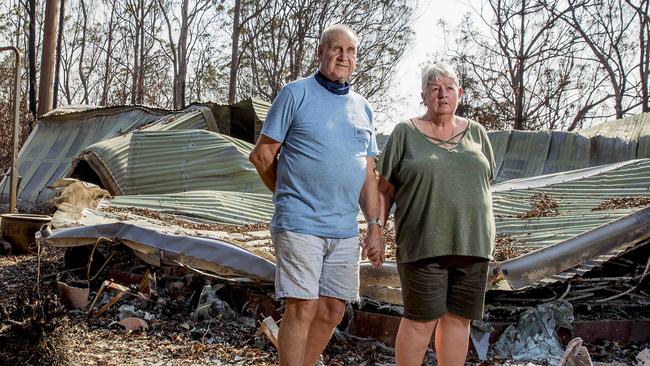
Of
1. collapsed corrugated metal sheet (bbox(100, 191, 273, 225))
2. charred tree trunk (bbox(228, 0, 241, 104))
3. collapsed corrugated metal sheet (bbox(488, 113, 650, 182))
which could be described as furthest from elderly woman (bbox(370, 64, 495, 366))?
charred tree trunk (bbox(228, 0, 241, 104))

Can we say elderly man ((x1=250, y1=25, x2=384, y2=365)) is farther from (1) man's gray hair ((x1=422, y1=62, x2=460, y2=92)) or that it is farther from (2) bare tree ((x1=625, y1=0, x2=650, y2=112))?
(2) bare tree ((x1=625, y1=0, x2=650, y2=112))

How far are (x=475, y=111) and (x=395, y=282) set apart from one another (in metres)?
15.1

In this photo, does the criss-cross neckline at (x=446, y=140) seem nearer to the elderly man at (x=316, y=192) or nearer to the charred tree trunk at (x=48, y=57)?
the elderly man at (x=316, y=192)

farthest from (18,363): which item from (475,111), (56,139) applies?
(475,111)

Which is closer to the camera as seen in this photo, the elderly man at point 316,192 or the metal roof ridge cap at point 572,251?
the elderly man at point 316,192

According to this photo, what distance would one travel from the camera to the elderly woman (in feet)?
8.65

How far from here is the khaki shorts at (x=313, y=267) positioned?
2.52 meters

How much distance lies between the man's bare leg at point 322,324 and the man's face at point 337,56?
854 millimetres

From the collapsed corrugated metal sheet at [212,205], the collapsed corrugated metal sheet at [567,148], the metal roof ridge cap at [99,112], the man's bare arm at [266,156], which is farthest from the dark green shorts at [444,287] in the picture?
the metal roof ridge cap at [99,112]

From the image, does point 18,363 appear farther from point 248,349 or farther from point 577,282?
point 577,282

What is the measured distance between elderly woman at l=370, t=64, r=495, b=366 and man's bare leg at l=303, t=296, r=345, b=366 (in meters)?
0.28

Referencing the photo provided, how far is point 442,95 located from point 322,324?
1.00 metres

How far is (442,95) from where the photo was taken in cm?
271

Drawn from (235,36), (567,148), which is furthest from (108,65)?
(567,148)
